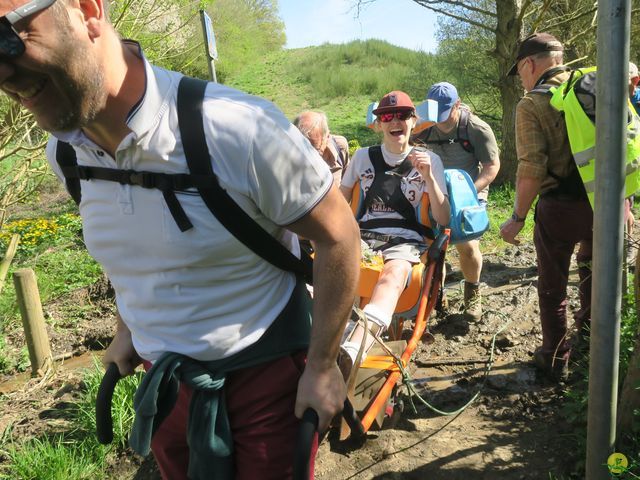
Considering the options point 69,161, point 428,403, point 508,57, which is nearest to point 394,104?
point 428,403

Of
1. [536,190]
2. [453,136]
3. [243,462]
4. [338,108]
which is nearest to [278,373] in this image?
[243,462]

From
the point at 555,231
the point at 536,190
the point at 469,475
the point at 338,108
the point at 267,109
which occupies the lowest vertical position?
the point at 469,475

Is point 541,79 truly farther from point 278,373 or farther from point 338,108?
point 338,108

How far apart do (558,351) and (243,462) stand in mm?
2713

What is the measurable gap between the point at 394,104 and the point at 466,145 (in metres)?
1.63

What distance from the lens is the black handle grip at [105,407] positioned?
70.9 inches

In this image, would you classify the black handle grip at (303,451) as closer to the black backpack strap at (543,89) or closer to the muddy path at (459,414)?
the muddy path at (459,414)

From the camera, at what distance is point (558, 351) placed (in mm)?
3680

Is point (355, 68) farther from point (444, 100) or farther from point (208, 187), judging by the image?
point (208, 187)

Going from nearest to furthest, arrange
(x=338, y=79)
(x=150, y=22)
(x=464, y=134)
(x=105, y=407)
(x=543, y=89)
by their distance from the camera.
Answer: (x=105, y=407) → (x=543, y=89) → (x=464, y=134) → (x=150, y=22) → (x=338, y=79)

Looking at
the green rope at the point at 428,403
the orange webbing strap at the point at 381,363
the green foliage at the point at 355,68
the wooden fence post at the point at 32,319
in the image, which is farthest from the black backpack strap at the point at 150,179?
the green foliage at the point at 355,68

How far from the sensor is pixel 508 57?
8891 millimetres

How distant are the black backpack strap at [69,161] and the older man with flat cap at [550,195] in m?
2.59

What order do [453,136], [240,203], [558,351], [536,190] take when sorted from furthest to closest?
1. [453,136]
2. [558,351]
3. [536,190]
4. [240,203]
